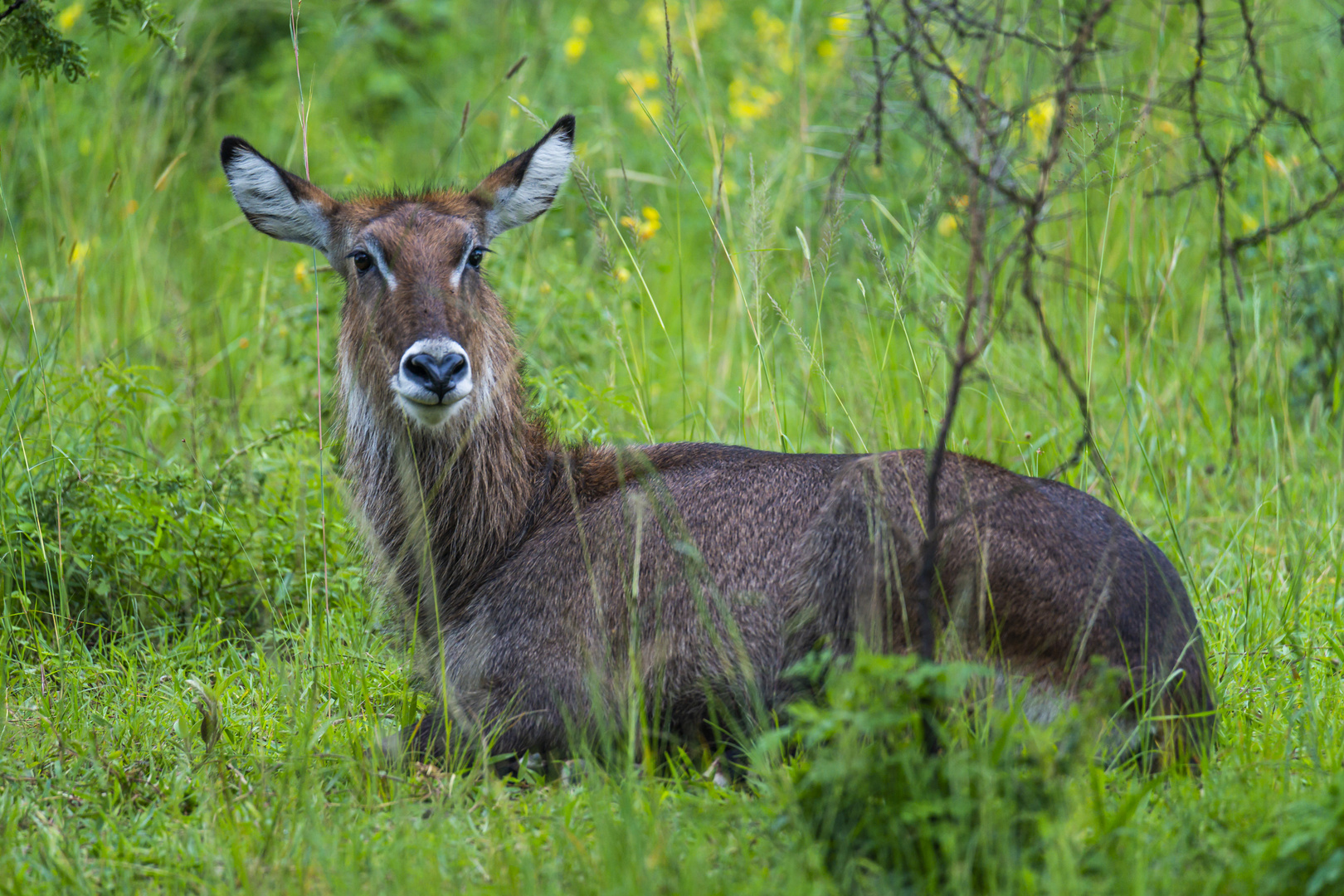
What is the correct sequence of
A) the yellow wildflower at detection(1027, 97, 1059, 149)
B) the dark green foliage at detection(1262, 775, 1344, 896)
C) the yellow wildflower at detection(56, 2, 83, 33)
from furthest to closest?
the yellow wildflower at detection(56, 2, 83, 33)
the yellow wildflower at detection(1027, 97, 1059, 149)
the dark green foliage at detection(1262, 775, 1344, 896)

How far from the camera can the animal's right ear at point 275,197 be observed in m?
3.79

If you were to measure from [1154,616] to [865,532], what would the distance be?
741 millimetres

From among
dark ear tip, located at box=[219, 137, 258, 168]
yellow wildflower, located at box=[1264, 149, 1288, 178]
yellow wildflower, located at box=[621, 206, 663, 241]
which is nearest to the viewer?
dark ear tip, located at box=[219, 137, 258, 168]

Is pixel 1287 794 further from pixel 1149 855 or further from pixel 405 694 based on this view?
pixel 405 694

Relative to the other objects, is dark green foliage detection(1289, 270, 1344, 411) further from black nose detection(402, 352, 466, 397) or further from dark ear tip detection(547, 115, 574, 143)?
black nose detection(402, 352, 466, 397)

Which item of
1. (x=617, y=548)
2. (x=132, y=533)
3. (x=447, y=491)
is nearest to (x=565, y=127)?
(x=447, y=491)

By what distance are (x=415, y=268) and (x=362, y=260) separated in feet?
0.77

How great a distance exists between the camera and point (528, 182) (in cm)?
403

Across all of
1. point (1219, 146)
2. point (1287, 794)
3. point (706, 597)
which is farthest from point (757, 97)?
point (1287, 794)

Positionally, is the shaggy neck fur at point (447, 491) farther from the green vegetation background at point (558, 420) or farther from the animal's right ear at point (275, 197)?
the animal's right ear at point (275, 197)

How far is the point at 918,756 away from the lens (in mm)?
2268

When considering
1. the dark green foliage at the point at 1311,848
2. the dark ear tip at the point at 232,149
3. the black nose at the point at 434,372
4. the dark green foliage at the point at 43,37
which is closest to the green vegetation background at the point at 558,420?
the dark green foliage at the point at 1311,848

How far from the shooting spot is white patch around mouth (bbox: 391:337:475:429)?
3242 mm

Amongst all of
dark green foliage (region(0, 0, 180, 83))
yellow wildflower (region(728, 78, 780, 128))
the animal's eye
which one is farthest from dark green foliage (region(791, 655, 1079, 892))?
yellow wildflower (region(728, 78, 780, 128))
